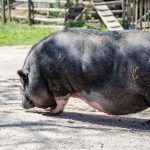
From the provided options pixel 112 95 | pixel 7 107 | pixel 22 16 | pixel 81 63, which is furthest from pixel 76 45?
pixel 22 16

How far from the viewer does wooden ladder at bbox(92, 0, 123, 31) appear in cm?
1868

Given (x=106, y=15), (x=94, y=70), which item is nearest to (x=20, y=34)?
(x=106, y=15)

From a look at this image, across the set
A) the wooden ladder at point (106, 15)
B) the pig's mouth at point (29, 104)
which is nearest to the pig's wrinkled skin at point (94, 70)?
the pig's mouth at point (29, 104)

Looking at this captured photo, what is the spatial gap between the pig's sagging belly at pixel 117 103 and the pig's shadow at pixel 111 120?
0.55 ft

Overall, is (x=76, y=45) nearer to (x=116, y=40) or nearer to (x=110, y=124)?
(x=116, y=40)

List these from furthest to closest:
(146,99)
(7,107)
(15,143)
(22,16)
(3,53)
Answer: (22,16), (3,53), (7,107), (146,99), (15,143)

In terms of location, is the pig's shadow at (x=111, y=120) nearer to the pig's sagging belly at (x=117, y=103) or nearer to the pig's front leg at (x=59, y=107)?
the pig's front leg at (x=59, y=107)

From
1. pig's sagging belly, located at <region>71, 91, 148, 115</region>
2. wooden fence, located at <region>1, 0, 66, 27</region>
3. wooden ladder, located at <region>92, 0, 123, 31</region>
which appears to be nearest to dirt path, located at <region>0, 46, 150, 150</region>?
pig's sagging belly, located at <region>71, 91, 148, 115</region>

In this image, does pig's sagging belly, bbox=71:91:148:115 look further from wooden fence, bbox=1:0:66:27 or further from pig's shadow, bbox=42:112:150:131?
wooden fence, bbox=1:0:66:27

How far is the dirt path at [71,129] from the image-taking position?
536 centimetres

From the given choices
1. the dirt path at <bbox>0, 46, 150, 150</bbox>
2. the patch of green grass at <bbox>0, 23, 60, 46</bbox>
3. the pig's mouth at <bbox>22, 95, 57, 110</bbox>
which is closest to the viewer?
the dirt path at <bbox>0, 46, 150, 150</bbox>

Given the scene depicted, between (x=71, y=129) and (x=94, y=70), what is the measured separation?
757 millimetres

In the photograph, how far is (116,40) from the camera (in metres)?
6.34

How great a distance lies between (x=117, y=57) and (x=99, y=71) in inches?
10.5
